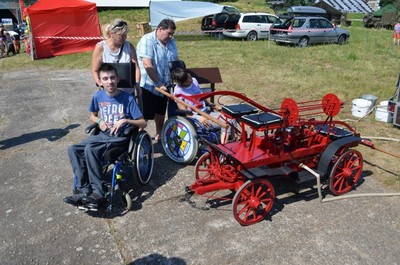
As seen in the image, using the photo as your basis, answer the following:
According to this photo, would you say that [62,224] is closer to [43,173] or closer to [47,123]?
[43,173]

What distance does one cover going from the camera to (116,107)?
4.00 metres

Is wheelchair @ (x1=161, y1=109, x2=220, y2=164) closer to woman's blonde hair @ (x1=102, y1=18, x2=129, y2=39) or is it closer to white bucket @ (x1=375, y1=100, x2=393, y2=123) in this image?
woman's blonde hair @ (x1=102, y1=18, x2=129, y2=39)

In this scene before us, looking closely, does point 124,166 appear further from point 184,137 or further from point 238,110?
point 238,110

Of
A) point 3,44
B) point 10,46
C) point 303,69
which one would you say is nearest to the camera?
point 303,69

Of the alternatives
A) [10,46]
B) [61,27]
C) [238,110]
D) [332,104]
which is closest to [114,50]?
[238,110]

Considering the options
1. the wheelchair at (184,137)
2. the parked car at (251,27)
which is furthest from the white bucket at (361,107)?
the parked car at (251,27)

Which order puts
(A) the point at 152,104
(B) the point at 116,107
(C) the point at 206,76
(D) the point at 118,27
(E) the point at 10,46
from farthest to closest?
(E) the point at 10,46 < (C) the point at 206,76 < (A) the point at 152,104 < (D) the point at 118,27 < (B) the point at 116,107

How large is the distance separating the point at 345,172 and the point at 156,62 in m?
2.87

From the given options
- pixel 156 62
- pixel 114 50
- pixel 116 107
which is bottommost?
pixel 116 107

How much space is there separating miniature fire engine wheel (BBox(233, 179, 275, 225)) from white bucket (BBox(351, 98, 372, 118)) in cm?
399

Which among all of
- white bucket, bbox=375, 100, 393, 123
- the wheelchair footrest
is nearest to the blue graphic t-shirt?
the wheelchair footrest

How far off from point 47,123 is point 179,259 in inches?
190

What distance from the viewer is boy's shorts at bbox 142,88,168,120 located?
519cm

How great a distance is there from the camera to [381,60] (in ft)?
42.5
